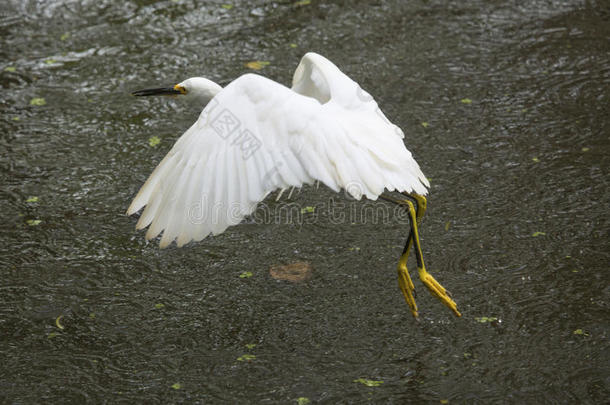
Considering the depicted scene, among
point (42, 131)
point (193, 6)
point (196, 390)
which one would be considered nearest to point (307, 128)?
point (196, 390)

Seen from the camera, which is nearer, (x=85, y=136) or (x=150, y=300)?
(x=150, y=300)

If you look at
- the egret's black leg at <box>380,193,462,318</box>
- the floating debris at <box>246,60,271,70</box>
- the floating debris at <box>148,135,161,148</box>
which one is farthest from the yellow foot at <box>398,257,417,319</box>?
the floating debris at <box>246,60,271,70</box>

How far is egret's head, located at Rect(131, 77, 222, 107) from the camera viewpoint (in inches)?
168

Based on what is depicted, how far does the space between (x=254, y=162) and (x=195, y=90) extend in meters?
1.20

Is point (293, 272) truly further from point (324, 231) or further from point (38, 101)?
point (38, 101)

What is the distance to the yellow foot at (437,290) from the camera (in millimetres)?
3760

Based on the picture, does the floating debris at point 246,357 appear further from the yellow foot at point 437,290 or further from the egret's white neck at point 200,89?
the egret's white neck at point 200,89

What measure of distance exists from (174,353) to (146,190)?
0.79m

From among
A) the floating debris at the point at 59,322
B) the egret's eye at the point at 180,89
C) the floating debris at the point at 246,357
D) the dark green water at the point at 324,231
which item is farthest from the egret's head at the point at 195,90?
the floating debris at the point at 246,357

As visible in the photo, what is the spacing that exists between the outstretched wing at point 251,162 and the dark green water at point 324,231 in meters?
0.75

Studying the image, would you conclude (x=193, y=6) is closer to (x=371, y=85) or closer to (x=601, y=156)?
(x=371, y=85)

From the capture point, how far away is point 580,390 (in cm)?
335

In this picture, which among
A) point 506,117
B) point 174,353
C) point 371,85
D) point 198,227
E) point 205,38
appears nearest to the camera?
point 198,227

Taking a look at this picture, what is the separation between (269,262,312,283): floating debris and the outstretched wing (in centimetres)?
98
